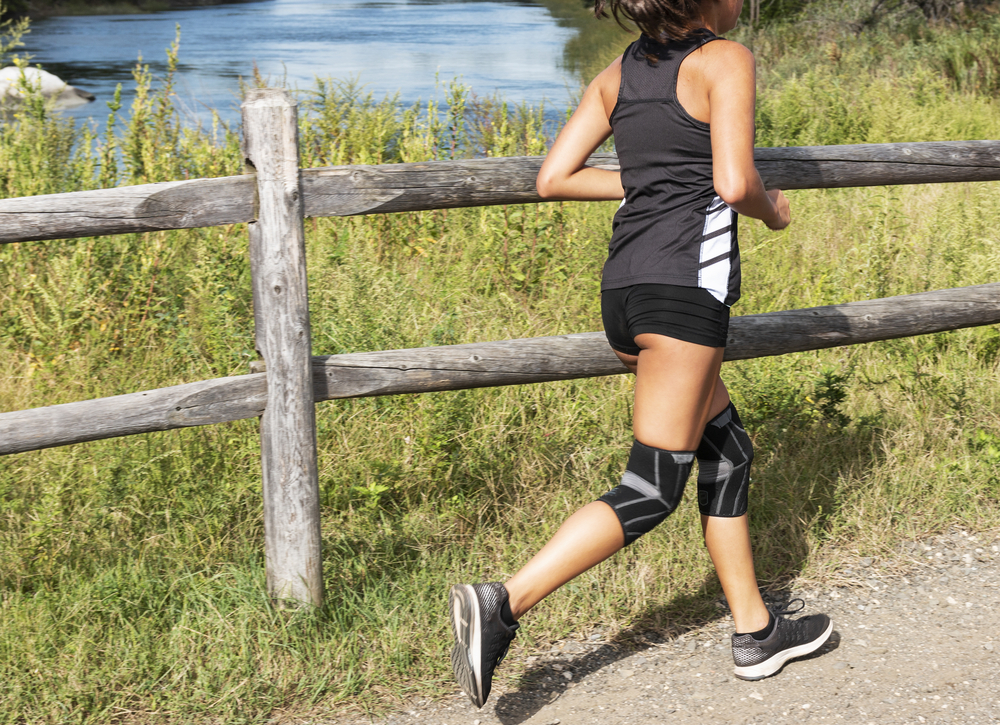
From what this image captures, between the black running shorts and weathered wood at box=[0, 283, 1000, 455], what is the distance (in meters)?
0.58

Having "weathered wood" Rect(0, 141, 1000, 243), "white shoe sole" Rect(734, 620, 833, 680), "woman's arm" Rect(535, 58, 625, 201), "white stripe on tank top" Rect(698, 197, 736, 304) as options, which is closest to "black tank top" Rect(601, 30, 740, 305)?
"white stripe on tank top" Rect(698, 197, 736, 304)

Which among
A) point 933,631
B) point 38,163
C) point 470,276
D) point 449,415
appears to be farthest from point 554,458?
point 38,163

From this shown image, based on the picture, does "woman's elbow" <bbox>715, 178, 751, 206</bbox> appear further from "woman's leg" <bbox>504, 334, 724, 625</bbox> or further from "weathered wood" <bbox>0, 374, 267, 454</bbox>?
"weathered wood" <bbox>0, 374, 267, 454</bbox>

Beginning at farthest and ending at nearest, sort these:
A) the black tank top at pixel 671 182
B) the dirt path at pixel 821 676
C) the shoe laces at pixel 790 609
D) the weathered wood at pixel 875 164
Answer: the weathered wood at pixel 875 164
the shoe laces at pixel 790 609
the dirt path at pixel 821 676
the black tank top at pixel 671 182

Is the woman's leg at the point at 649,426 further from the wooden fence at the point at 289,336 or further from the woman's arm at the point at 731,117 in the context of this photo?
the wooden fence at the point at 289,336

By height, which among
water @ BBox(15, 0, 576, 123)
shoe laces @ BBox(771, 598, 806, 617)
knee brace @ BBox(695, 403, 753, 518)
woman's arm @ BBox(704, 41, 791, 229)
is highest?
water @ BBox(15, 0, 576, 123)

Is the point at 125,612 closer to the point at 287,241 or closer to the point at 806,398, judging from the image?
the point at 287,241

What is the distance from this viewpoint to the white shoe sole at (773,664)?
2.43 m

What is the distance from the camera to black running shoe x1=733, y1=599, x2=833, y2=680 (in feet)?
7.97

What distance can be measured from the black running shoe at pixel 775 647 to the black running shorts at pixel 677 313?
871 millimetres

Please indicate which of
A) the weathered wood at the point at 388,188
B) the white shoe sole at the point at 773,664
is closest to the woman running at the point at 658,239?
the weathered wood at the point at 388,188

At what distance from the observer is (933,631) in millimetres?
2678

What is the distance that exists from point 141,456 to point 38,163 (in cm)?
246

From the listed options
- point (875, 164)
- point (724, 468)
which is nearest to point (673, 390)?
point (724, 468)
